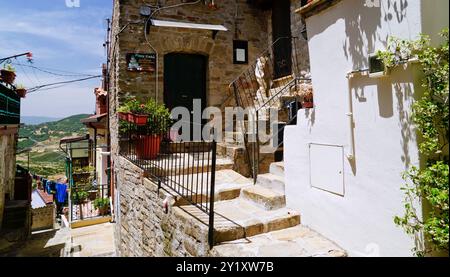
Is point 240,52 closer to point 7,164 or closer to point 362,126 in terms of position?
point 362,126

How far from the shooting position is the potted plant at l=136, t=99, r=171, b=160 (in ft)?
19.6

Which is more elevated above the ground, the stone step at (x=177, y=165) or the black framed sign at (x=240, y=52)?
the black framed sign at (x=240, y=52)

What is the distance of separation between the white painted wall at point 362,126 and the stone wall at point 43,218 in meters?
15.6

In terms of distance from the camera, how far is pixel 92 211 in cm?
1184

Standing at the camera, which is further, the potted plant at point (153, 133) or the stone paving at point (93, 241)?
the stone paving at point (93, 241)

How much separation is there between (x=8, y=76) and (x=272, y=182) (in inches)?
362

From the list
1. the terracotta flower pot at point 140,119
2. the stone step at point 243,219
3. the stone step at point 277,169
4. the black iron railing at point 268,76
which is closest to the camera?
the stone step at point 243,219

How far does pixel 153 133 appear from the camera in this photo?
6.18 m

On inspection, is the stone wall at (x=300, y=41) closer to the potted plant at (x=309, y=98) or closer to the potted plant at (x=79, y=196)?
the potted plant at (x=309, y=98)

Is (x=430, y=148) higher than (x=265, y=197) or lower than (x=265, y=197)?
higher

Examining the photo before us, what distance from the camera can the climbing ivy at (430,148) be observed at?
2049 mm

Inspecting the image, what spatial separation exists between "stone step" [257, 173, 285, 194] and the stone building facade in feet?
5.63

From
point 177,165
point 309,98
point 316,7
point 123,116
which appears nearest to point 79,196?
point 123,116

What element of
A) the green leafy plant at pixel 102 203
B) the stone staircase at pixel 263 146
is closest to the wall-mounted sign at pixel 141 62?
the stone staircase at pixel 263 146
